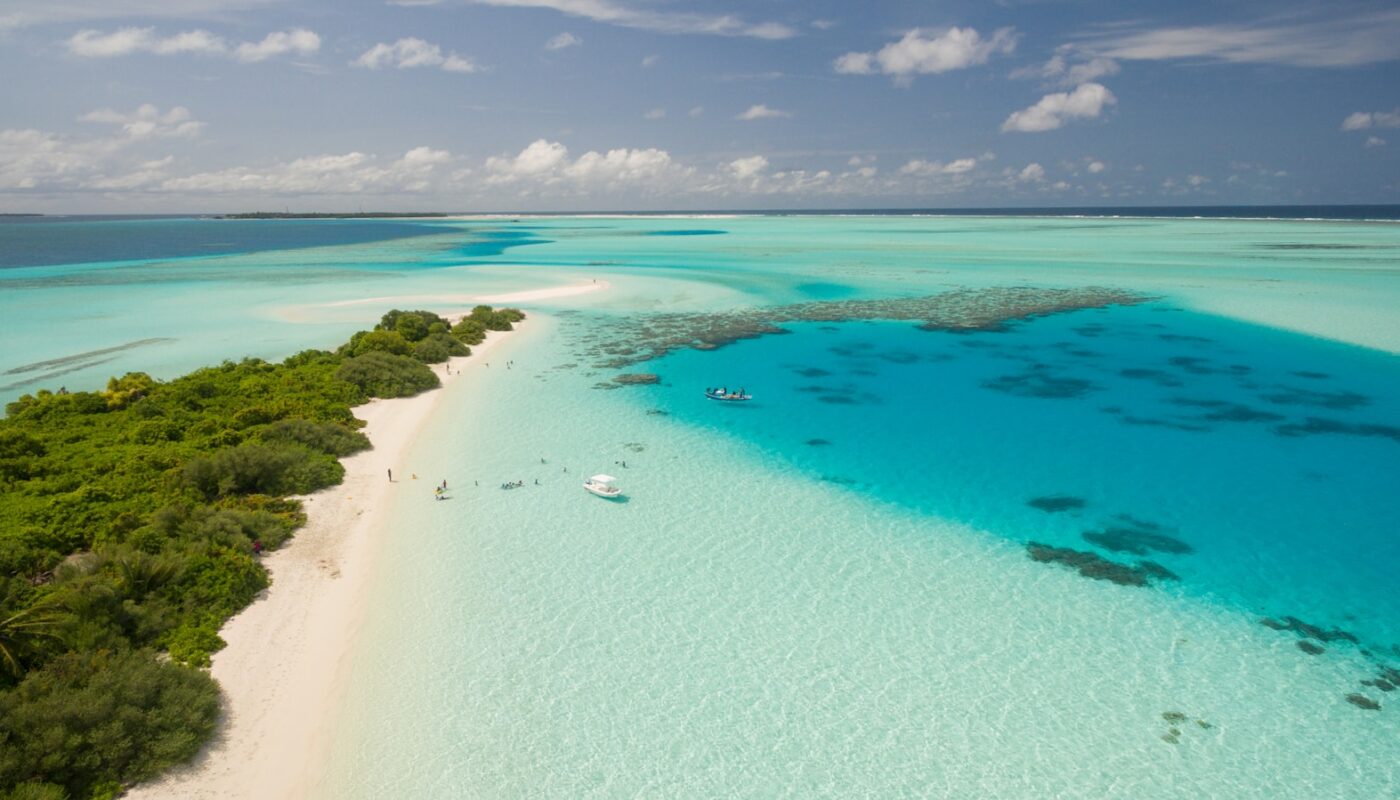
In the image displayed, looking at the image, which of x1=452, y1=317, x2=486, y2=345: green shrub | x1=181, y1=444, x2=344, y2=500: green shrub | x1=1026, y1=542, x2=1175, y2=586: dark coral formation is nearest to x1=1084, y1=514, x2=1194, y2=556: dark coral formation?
x1=1026, y1=542, x2=1175, y2=586: dark coral formation

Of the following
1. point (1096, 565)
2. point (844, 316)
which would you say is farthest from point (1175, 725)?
point (844, 316)

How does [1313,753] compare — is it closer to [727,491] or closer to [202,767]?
[727,491]

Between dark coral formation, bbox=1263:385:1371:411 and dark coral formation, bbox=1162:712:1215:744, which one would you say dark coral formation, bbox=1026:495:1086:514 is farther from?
dark coral formation, bbox=1263:385:1371:411

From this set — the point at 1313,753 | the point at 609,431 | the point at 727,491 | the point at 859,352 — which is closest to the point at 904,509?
the point at 727,491

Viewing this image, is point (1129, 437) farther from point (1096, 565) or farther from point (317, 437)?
point (317, 437)

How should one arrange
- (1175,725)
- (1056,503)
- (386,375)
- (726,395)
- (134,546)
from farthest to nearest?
(386,375)
(726,395)
(1056,503)
(134,546)
(1175,725)

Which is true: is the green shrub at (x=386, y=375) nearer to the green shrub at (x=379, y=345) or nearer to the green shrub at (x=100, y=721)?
the green shrub at (x=379, y=345)

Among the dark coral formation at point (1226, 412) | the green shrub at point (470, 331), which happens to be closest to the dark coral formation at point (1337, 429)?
the dark coral formation at point (1226, 412)
